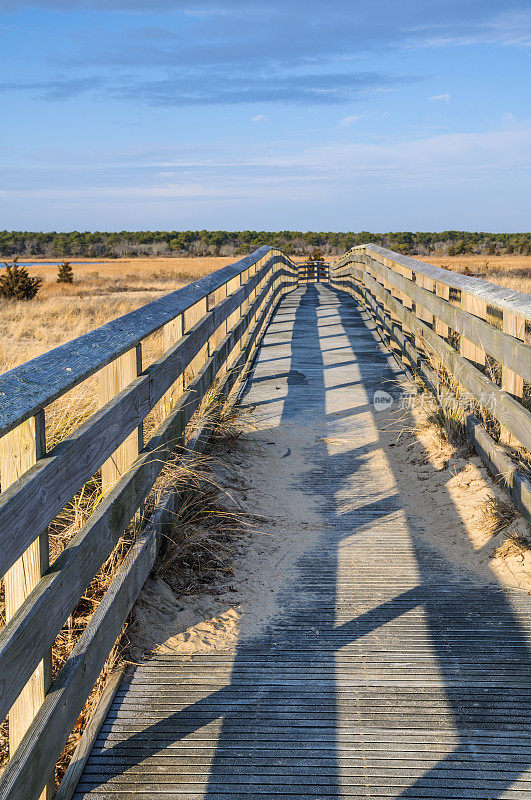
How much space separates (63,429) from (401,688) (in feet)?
9.26

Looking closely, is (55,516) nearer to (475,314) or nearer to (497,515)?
(497,515)

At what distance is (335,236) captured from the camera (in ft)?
308

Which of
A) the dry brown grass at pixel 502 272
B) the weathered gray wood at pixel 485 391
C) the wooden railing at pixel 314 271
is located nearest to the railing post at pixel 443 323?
the weathered gray wood at pixel 485 391

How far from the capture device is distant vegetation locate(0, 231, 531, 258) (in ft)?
258

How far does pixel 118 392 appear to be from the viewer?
11.6 ft

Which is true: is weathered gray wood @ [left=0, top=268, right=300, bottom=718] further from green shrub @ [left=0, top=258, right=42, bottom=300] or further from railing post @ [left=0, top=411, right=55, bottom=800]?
green shrub @ [left=0, top=258, right=42, bottom=300]

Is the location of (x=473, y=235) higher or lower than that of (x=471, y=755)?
higher

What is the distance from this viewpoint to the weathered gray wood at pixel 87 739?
2461 millimetres

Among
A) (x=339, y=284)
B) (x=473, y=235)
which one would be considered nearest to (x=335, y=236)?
(x=473, y=235)

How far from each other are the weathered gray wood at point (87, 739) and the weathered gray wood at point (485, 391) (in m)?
→ 2.41

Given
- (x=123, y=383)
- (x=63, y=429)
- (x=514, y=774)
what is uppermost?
(x=123, y=383)

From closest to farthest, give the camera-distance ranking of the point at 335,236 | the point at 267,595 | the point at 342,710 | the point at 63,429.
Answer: the point at 342,710, the point at 267,595, the point at 63,429, the point at 335,236

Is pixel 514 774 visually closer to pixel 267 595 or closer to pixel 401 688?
pixel 401 688

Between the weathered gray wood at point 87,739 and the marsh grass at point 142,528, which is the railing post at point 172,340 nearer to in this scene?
the marsh grass at point 142,528
